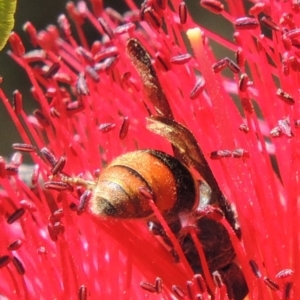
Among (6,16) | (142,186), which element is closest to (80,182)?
(142,186)

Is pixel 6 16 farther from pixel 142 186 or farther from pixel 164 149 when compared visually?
pixel 164 149

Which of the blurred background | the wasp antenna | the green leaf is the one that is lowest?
the blurred background

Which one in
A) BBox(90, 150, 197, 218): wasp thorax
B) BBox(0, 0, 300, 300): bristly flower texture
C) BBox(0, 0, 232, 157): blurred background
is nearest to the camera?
BBox(90, 150, 197, 218): wasp thorax

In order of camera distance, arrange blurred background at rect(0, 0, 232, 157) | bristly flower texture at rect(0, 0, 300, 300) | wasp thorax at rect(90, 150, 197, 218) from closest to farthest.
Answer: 1. wasp thorax at rect(90, 150, 197, 218)
2. bristly flower texture at rect(0, 0, 300, 300)
3. blurred background at rect(0, 0, 232, 157)

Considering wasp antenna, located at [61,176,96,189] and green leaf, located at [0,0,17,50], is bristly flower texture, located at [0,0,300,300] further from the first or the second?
green leaf, located at [0,0,17,50]

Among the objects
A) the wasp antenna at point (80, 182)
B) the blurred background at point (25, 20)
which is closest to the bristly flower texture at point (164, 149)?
the wasp antenna at point (80, 182)

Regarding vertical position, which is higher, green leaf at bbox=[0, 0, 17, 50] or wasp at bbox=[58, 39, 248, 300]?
green leaf at bbox=[0, 0, 17, 50]

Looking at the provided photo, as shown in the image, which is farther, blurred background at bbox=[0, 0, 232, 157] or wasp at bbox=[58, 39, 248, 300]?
blurred background at bbox=[0, 0, 232, 157]

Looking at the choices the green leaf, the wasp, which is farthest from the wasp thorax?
the green leaf
